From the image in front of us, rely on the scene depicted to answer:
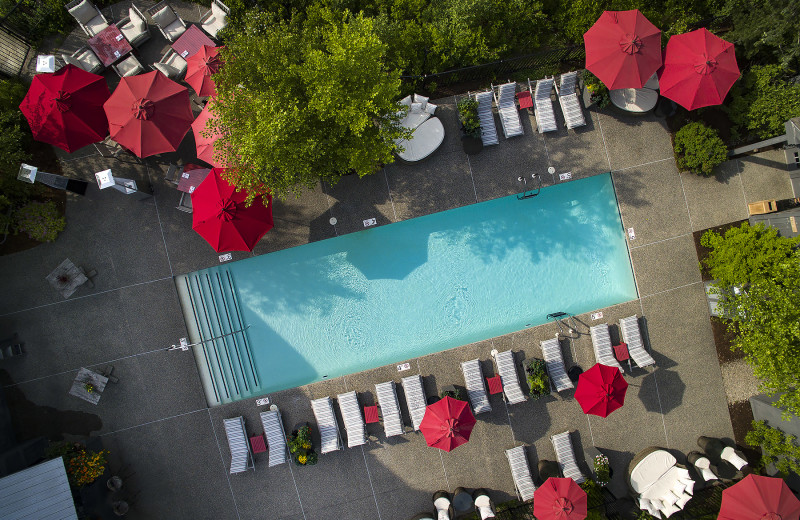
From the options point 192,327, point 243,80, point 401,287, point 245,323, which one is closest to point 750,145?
point 401,287

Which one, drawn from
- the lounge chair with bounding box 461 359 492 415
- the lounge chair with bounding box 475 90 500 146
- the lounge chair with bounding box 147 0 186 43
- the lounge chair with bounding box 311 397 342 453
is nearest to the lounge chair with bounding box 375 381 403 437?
the lounge chair with bounding box 311 397 342 453

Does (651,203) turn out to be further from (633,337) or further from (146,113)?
(146,113)

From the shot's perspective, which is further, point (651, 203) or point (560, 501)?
point (651, 203)

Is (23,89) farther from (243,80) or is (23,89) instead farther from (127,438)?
(127,438)

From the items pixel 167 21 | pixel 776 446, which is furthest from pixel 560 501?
pixel 167 21

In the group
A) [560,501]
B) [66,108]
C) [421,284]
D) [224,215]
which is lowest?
[560,501]

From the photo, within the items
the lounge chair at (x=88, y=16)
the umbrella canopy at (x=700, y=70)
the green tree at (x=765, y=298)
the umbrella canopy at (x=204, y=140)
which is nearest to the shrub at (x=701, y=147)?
the umbrella canopy at (x=700, y=70)

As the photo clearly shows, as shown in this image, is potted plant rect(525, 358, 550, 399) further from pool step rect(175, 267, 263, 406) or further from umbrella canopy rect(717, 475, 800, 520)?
pool step rect(175, 267, 263, 406)
